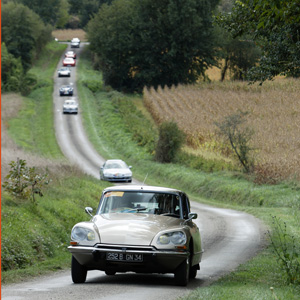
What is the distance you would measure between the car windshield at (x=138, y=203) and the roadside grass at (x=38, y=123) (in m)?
→ 31.8

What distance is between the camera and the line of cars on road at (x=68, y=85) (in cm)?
7725

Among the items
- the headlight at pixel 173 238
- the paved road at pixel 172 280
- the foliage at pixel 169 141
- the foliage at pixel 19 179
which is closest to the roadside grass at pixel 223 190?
the paved road at pixel 172 280

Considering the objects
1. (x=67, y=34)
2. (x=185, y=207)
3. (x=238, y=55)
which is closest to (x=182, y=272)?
(x=185, y=207)

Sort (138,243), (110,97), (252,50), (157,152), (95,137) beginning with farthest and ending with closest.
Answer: (252,50) < (110,97) < (95,137) < (157,152) < (138,243)

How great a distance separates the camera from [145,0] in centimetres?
8812

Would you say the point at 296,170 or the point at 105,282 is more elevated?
the point at 105,282

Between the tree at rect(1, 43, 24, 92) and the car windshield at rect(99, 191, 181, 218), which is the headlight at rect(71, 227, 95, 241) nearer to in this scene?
Answer: the car windshield at rect(99, 191, 181, 218)

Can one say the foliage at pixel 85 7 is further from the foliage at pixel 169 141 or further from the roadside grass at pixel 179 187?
the foliage at pixel 169 141

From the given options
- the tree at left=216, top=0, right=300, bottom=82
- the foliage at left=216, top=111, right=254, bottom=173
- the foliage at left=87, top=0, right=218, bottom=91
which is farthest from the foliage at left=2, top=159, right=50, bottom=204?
the foliage at left=87, top=0, right=218, bottom=91

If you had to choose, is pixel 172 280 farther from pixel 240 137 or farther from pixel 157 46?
pixel 157 46

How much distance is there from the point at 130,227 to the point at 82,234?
772 millimetres

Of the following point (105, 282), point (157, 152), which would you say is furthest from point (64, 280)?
point (157, 152)

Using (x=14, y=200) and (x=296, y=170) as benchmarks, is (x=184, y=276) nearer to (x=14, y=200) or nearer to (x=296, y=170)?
(x=14, y=200)

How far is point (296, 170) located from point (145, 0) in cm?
5567
